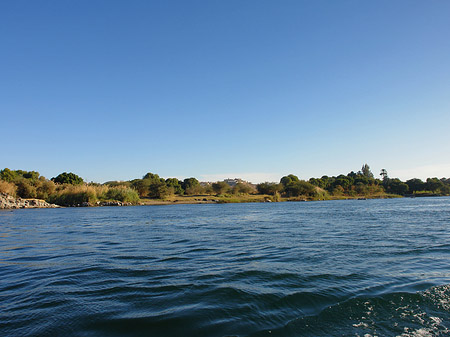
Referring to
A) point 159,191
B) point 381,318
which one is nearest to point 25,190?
point 159,191

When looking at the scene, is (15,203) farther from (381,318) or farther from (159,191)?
(381,318)

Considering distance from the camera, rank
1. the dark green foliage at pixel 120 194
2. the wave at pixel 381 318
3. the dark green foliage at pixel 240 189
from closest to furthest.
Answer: the wave at pixel 381 318, the dark green foliage at pixel 120 194, the dark green foliage at pixel 240 189

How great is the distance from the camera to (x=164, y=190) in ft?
301

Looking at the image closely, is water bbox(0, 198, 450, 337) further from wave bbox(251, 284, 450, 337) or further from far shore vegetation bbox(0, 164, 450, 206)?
far shore vegetation bbox(0, 164, 450, 206)

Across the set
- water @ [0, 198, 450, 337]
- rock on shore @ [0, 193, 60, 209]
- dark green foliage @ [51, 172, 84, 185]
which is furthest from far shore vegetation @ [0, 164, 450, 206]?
water @ [0, 198, 450, 337]

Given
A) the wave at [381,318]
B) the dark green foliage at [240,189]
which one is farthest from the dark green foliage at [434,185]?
the wave at [381,318]

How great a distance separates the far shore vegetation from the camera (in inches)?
2586

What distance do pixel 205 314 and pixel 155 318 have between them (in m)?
0.93

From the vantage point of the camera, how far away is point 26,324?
509cm

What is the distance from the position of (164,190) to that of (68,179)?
30107mm

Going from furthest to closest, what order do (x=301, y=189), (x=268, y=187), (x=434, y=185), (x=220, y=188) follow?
(x=434, y=185)
(x=268, y=187)
(x=220, y=188)
(x=301, y=189)

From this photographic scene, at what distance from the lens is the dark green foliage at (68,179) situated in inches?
3528

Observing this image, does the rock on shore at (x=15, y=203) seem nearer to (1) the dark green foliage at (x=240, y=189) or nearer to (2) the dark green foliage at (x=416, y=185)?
(1) the dark green foliage at (x=240, y=189)

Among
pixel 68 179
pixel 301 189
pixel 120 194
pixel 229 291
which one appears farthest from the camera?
pixel 301 189
